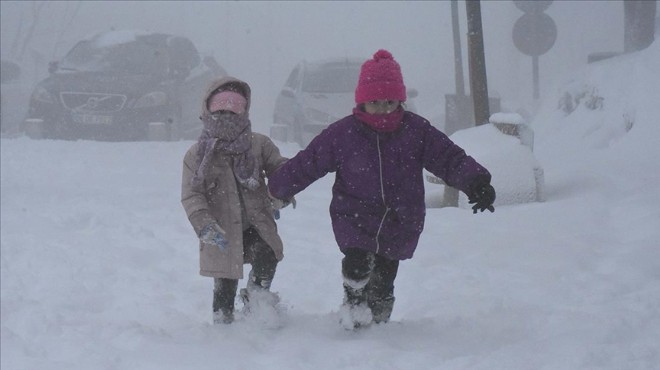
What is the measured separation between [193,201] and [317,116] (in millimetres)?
8754

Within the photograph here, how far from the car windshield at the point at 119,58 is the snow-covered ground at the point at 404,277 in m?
4.56

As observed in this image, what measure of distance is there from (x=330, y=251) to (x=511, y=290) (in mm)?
1901

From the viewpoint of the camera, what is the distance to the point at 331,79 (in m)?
13.6

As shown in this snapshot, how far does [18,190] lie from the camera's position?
9.05m

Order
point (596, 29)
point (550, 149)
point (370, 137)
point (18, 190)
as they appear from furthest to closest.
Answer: point (596, 29) < point (550, 149) < point (18, 190) < point (370, 137)

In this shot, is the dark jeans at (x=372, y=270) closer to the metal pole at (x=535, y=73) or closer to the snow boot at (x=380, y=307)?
the snow boot at (x=380, y=307)

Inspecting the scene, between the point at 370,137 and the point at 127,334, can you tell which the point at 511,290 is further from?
the point at 127,334

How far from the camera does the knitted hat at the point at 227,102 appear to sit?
3986mm

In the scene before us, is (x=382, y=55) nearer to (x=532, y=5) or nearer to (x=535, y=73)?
(x=532, y=5)

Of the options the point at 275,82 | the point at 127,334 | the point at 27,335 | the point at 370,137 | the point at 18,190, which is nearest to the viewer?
the point at 370,137

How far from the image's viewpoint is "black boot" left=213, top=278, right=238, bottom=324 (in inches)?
168

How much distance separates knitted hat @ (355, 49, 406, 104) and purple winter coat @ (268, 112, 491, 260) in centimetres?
13

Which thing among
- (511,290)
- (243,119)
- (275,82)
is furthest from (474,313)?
(275,82)

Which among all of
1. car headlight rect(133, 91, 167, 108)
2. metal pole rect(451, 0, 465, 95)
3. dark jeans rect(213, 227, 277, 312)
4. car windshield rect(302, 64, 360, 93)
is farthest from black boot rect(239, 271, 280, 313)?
metal pole rect(451, 0, 465, 95)
